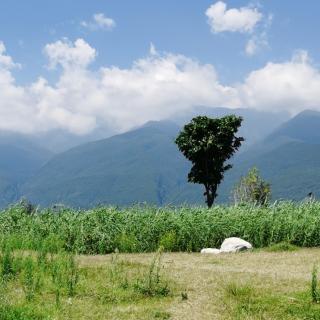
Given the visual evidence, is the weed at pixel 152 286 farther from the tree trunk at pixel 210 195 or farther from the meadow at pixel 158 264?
the tree trunk at pixel 210 195

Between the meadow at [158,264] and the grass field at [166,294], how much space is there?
0.03 m

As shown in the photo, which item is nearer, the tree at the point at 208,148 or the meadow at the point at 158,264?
the meadow at the point at 158,264

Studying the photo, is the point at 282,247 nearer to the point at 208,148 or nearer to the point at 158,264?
the point at 158,264

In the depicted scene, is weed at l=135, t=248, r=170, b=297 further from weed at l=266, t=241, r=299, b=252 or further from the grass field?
weed at l=266, t=241, r=299, b=252

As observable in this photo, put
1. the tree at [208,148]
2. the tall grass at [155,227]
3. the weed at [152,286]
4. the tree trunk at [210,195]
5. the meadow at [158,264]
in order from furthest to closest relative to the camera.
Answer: the tree at [208,148] → the tree trunk at [210,195] → the tall grass at [155,227] → the weed at [152,286] → the meadow at [158,264]

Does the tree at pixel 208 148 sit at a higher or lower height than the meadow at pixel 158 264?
higher

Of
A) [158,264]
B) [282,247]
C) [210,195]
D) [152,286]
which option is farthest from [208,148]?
[152,286]

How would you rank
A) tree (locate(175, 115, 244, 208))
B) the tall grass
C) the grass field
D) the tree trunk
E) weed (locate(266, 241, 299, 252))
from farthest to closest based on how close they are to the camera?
tree (locate(175, 115, 244, 208)) → the tree trunk → weed (locate(266, 241, 299, 252)) → the tall grass → the grass field

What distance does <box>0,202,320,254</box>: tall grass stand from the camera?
83.7 feet

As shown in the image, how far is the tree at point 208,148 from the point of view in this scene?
227ft

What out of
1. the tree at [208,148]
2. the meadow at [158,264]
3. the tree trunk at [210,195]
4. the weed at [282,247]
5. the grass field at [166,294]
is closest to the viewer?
the grass field at [166,294]

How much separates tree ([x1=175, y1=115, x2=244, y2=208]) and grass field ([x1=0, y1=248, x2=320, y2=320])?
161ft

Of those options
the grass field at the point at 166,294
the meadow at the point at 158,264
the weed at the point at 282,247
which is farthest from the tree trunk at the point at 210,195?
the grass field at the point at 166,294

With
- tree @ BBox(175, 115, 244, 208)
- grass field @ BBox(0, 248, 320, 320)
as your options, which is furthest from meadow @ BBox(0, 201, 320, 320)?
tree @ BBox(175, 115, 244, 208)
